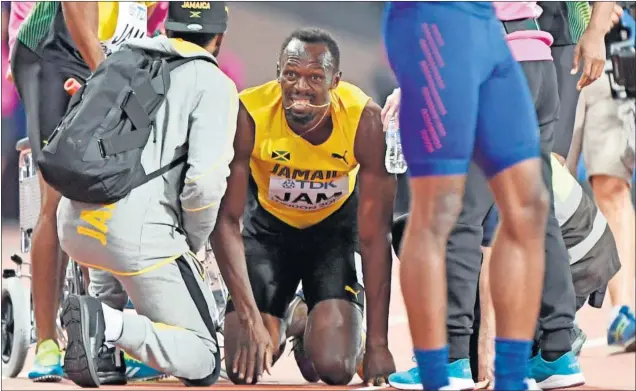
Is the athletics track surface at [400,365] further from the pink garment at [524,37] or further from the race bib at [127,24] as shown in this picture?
the race bib at [127,24]

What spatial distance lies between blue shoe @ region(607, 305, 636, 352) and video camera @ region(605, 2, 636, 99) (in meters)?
0.67

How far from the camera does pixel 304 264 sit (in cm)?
354

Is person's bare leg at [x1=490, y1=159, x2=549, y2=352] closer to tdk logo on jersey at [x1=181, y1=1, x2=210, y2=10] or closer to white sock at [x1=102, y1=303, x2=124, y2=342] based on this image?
white sock at [x1=102, y1=303, x2=124, y2=342]

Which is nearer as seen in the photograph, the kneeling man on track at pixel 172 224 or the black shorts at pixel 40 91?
the kneeling man on track at pixel 172 224

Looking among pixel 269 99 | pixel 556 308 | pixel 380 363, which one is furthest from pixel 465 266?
pixel 269 99

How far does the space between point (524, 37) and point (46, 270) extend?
56.9 inches

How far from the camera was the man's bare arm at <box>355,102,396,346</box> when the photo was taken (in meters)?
3.20

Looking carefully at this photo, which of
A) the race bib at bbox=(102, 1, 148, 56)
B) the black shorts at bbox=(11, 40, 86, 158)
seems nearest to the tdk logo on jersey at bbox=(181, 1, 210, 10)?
the race bib at bbox=(102, 1, 148, 56)

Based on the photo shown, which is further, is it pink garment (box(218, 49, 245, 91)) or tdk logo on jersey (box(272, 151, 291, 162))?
pink garment (box(218, 49, 245, 91))

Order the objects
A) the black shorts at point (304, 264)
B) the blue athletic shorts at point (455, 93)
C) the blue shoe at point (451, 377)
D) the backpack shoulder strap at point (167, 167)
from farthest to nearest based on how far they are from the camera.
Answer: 1. the black shorts at point (304, 264)
2. the backpack shoulder strap at point (167, 167)
3. the blue shoe at point (451, 377)
4. the blue athletic shorts at point (455, 93)

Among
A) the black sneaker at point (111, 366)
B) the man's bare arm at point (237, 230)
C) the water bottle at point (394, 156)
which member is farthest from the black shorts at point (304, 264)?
the black sneaker at point (111, 366)

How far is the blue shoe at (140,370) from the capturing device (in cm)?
329

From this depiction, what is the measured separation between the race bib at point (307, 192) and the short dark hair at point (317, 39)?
12.7 inches

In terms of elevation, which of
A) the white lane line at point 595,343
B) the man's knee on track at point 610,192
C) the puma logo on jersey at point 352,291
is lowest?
the white lane line at point 595,343
